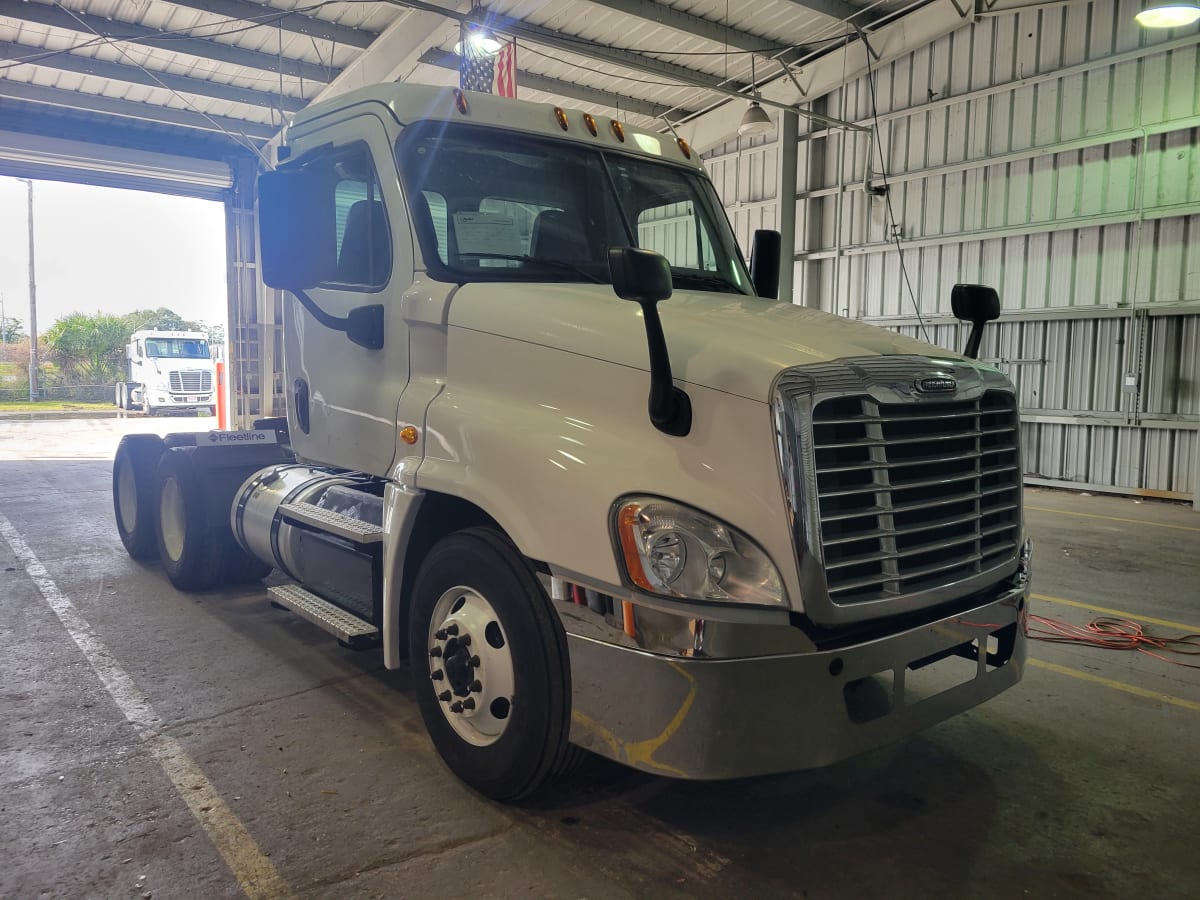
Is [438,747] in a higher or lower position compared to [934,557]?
lower

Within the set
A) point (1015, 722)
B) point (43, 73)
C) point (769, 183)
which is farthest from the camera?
point (769, 183)

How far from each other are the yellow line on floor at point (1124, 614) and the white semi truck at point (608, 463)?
2.36 metres

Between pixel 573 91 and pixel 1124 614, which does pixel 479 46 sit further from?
pixel 1124 614

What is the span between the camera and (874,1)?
13.4 metres

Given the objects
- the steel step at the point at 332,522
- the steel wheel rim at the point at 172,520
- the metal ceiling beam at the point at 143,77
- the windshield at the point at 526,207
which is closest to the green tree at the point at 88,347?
the metal ceiling beam at the point at 143,77

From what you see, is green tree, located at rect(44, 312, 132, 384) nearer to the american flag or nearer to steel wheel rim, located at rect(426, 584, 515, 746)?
the american flag

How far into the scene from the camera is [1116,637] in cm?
543

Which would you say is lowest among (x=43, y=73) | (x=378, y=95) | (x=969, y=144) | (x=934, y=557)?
(x=934, y=557)

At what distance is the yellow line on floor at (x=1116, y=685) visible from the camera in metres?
4.40

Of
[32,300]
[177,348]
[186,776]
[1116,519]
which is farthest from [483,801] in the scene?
[32,300]

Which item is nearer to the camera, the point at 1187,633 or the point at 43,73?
the point at 1187,633

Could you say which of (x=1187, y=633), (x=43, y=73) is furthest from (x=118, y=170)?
(x=1187, y=633)

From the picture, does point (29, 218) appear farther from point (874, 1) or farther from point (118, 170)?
point (874, 1)

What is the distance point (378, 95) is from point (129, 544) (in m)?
5.11
